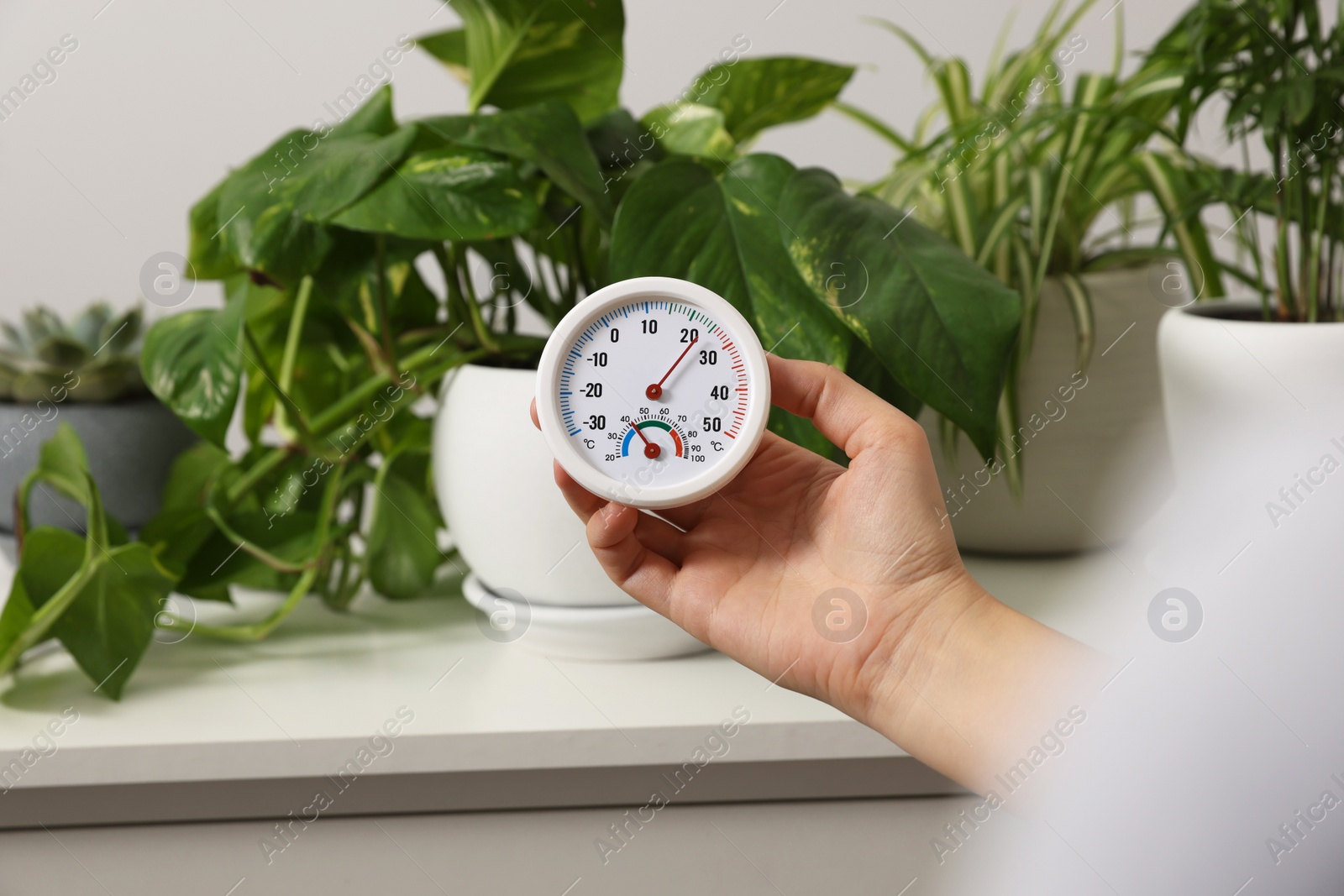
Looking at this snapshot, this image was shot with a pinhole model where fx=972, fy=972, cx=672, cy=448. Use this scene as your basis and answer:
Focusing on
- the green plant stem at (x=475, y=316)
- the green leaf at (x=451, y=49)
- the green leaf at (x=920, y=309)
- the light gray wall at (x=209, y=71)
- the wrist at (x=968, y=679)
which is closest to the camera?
the wrist at (x=968, y=679)

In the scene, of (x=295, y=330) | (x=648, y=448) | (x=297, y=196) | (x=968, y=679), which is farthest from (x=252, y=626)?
(x=968, y=679)

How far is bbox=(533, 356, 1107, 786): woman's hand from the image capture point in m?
0.59

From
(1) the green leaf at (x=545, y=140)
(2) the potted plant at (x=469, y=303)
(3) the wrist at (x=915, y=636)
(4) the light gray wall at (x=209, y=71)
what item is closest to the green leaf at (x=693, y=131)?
(2) the potted plant at (x=469, y=303)

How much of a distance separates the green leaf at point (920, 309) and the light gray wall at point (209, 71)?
0.83 meters

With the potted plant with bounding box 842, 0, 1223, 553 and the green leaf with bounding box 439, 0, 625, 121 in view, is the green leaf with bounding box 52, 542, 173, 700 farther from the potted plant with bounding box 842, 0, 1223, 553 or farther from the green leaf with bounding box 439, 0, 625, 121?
the potted plant with bounding box 842, 0, 1223, 553

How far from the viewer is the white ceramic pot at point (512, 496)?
81 centimetres

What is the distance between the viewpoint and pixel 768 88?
3.14 ft

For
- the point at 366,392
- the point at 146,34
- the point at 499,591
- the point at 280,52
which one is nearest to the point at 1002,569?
the point at 499,591

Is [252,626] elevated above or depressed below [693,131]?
below

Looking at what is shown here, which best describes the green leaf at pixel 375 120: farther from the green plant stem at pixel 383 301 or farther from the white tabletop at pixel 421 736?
the white tabletop at pixel 421 736

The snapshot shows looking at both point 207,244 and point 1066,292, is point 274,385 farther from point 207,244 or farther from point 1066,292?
point 1066,292

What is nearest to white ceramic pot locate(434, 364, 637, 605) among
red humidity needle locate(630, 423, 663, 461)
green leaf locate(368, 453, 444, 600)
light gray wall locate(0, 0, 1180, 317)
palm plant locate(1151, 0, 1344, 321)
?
green leaf locate(368, 453, 444, 600)

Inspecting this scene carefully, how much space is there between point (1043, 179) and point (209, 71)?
1.16 meters

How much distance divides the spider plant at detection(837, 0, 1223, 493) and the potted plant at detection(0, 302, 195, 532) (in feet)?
2.71
